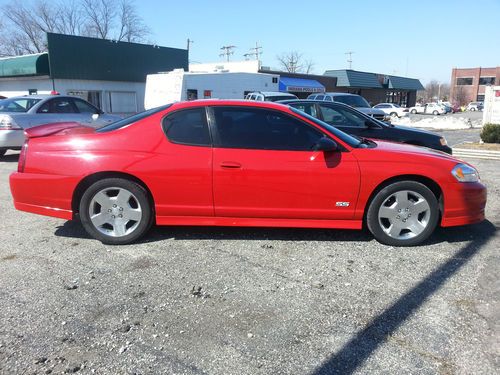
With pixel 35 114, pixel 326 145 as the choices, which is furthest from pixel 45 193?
pixel 35 114

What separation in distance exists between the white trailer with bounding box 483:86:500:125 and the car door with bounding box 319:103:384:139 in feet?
32.0

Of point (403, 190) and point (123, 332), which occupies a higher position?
point (403, 190)

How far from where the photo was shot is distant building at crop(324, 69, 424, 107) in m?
48.2

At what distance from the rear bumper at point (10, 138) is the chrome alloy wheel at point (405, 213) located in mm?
8881

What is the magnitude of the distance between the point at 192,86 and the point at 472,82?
94661 millimetres

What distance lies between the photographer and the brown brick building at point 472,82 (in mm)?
92387

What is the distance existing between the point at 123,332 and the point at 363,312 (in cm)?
174

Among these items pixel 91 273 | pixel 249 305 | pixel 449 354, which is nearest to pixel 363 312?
pixel 449 354

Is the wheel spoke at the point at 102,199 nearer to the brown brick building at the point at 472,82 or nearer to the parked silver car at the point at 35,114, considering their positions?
the parked silver car at the point at 35,114

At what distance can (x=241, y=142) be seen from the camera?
14.4 feet

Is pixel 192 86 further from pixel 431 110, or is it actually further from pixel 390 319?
pixel 431 110

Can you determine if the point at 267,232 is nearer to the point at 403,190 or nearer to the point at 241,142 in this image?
the point at 241,142

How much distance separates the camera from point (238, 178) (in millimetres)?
4293

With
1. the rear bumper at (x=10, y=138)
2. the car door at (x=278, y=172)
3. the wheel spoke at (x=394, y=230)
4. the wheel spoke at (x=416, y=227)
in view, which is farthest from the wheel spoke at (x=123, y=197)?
the rear bumper at (x=10, y=138)
